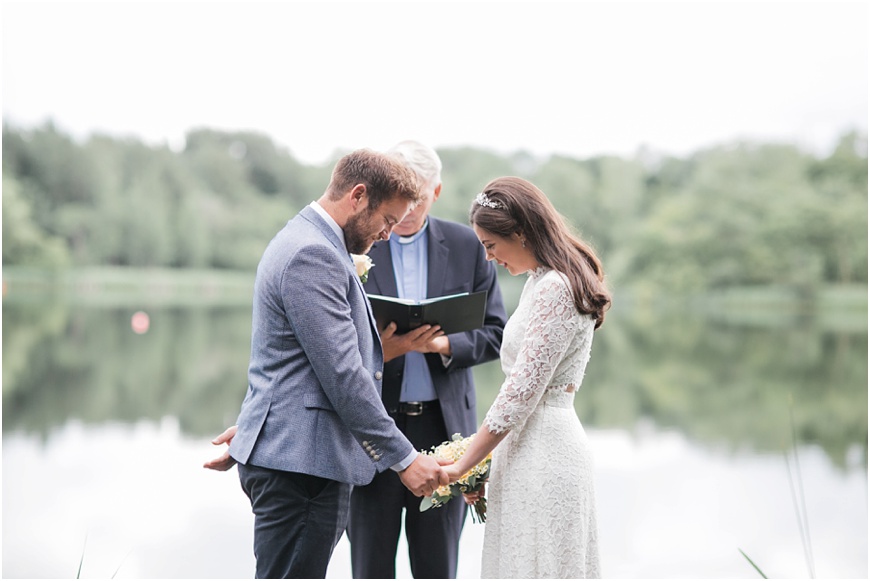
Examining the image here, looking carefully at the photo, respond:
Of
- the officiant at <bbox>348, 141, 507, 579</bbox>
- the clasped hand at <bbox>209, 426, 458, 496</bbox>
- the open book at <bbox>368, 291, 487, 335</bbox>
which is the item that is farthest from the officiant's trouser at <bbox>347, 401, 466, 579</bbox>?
the clasped hand at <bbox>209, 426, 458, 496</bbox>

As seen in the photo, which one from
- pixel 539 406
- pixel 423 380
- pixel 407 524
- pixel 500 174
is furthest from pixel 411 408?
pixel 500 174

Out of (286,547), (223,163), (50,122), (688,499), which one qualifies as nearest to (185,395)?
(688,499)

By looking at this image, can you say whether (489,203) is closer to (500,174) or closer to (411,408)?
(411,408)

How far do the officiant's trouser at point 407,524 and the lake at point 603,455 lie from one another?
1163mm

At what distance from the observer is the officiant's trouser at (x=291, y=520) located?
7.52ft

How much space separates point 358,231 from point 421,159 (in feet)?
2.79

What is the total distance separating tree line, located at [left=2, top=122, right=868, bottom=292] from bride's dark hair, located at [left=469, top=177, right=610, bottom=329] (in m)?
37.5

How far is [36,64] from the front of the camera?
46.9 m

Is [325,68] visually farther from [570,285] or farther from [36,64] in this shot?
[570,285]

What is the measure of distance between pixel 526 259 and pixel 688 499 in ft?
30.2

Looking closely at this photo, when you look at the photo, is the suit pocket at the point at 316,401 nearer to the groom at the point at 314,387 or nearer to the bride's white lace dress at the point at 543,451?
the groom at the point at 314,387

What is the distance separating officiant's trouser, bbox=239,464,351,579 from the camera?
2.29m

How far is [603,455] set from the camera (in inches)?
534

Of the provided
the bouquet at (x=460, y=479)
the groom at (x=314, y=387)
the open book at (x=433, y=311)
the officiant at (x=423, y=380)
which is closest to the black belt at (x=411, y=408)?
the officiant at (x=423, y=380)
